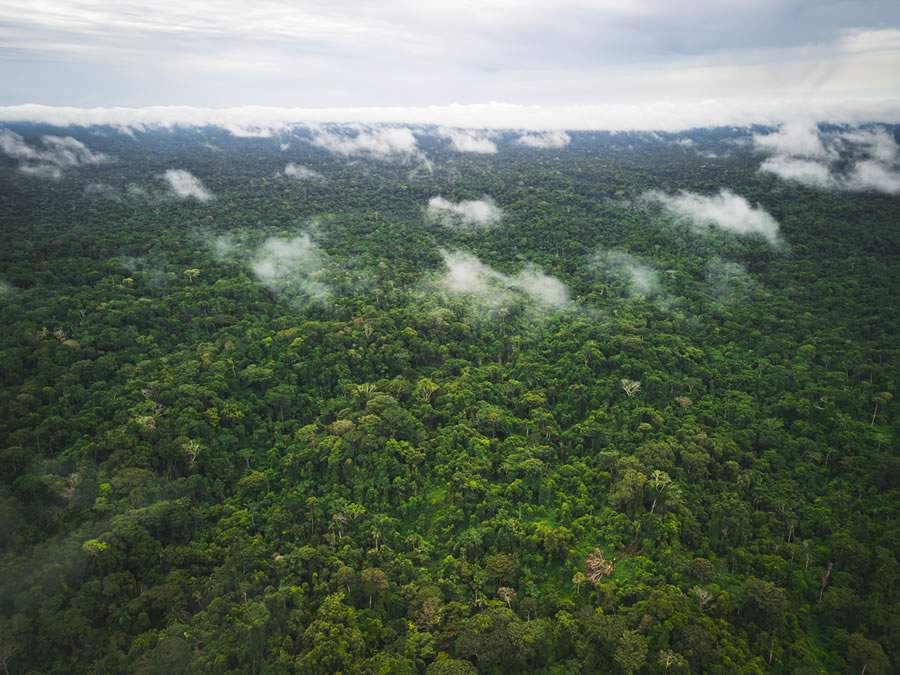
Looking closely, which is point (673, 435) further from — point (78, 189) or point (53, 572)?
point (78, 189)

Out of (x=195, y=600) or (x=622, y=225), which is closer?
(x=195, y=600)

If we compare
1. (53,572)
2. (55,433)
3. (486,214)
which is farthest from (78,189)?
(53,572)

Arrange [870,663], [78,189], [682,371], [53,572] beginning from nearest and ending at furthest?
[870,663] → [53,572] → [682,371] → [78,189]

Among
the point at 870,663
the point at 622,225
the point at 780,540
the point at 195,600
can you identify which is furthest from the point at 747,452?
the point at 622,225

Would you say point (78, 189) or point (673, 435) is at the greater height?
point (78, 189)

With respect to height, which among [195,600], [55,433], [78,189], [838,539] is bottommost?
[195,600]

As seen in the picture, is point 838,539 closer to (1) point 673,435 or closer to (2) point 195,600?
(1) point 673,435

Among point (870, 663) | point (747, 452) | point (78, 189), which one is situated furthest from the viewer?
point (78, 189)
